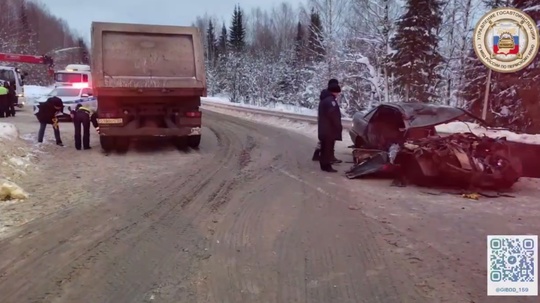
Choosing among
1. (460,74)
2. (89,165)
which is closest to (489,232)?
(89,165)

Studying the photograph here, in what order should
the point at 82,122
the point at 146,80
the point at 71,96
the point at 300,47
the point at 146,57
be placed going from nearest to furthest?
the point at 146,80 < the point at 146,57 < the point at 82,122 < the point at 71,96 < the point at 300,47

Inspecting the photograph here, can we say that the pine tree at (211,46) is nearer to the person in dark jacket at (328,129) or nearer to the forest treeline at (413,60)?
the forest treeline at (413,60)

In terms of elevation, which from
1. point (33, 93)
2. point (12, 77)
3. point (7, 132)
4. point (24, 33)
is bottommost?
point (7, 132)

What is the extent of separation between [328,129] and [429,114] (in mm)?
1864

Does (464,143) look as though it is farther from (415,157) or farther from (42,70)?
(42,70)

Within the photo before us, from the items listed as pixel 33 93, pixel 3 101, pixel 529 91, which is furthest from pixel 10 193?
pixel 33 93

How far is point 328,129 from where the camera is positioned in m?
9.48

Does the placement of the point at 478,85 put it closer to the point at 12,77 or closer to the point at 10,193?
the point at 10,193

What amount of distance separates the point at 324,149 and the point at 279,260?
16.7 feet

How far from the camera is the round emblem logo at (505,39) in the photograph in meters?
10.6

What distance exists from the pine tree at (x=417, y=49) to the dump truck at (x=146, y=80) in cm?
1871

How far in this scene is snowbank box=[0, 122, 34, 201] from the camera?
678 cm

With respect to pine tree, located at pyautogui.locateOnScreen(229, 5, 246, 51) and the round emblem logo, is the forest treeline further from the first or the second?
pine tree, located at pyautogui.locateOnScreen(229, 5, 246, 51)

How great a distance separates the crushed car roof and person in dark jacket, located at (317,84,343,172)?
4.05 ft
